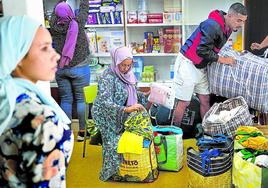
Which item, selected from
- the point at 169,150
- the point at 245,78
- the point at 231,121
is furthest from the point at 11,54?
the point at 245,78

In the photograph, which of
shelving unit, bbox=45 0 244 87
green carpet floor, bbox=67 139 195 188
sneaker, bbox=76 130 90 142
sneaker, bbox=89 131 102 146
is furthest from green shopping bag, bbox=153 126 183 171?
shelving unit, bbox=45 0 244 87

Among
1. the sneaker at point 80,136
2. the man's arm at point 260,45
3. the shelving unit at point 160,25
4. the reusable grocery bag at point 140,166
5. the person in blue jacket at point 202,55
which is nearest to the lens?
the reusable grocery bag at point 140,166

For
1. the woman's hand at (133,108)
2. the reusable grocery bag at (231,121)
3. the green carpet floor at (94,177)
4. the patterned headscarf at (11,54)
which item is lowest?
the green carpet floor at (94,177)

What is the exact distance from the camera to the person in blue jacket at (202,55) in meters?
3.50

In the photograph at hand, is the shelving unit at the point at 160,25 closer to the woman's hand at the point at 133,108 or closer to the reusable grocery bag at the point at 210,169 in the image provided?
the woman's hand at the point at 133,108

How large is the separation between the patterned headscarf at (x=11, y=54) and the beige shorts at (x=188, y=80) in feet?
8.56

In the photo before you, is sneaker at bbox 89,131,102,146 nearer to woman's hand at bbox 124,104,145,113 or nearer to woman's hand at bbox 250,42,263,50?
woman's hand at bbox 124,104,145,113

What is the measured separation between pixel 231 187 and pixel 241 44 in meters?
2.00

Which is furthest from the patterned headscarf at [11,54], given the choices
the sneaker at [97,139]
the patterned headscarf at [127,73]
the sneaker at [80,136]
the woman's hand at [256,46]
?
the woman's hand at [256,46]

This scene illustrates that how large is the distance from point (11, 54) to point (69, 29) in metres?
2.72

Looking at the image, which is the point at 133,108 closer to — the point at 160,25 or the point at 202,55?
the point at 202,55

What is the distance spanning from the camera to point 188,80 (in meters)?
3.73

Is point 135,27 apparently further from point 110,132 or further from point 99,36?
point 110,132

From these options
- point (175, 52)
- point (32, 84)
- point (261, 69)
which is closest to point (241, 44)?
point (175, 52)
